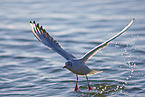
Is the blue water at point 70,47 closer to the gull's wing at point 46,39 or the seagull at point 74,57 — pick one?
the seagull at point 74,57

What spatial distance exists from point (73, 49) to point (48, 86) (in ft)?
11.4

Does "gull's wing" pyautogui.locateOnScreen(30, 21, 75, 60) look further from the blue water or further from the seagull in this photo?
the blue water

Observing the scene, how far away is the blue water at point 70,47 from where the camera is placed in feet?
33.9

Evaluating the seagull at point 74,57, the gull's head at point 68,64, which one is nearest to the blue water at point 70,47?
the seagull at point 74,57

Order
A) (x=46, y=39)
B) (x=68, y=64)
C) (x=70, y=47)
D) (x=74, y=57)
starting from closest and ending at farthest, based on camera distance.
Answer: (x=68, y=64) → (x=74, y=57) → (x=46, y=39) → (x=70, y=47)

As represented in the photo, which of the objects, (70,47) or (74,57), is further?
(70,47)

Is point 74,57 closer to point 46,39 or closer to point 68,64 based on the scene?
point 68,64

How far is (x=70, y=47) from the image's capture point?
45.8 feet

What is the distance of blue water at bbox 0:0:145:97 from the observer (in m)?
10.3

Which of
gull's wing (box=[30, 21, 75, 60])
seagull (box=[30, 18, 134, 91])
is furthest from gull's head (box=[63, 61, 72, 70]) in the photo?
gull's wing (box=[30, 21, 75, 60])

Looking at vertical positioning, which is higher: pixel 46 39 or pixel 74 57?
pixel 46 39

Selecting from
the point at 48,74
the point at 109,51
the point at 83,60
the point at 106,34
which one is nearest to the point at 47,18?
the point at 106,34

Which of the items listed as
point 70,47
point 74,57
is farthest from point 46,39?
point 70,47

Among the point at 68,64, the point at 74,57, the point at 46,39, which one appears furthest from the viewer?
the point at 46,39
